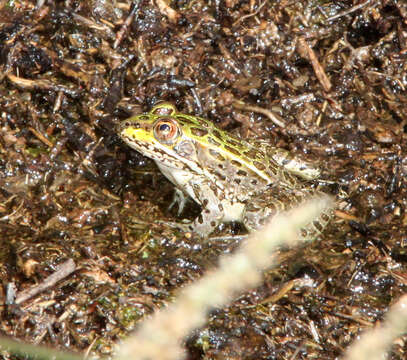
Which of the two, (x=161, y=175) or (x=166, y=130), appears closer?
(x=166, y=130)

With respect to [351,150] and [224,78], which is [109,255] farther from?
[351,150]

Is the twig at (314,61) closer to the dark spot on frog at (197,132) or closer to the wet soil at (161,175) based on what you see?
the wet soil at (161,175)

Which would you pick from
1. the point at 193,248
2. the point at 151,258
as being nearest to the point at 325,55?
the point at 193,248

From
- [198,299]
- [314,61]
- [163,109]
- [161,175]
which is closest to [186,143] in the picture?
[163,109]

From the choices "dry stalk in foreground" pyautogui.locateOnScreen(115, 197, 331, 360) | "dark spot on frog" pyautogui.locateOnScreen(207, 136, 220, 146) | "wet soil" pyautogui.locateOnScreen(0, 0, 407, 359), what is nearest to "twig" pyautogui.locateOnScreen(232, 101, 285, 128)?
"wet soil" pyautogui.locateOnScreen(0, 0, 407, 359)

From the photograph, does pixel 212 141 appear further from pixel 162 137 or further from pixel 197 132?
pixel 162 137

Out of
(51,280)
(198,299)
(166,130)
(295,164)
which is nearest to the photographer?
(198,299)

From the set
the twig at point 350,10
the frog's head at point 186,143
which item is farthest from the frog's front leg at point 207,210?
the twig at point 350,10
